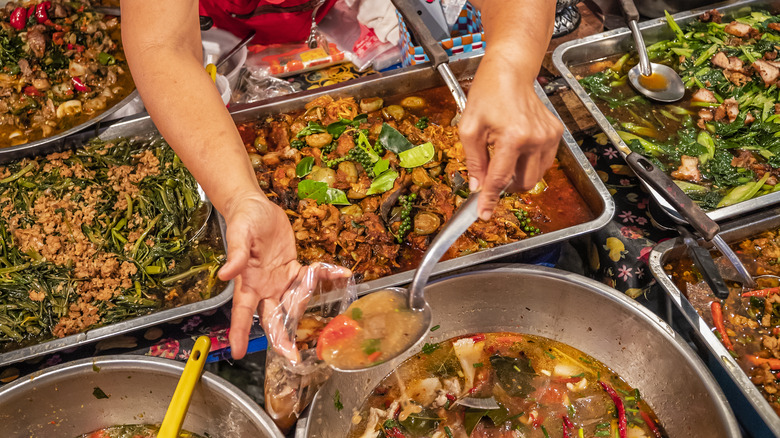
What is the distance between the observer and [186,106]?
6.18ft

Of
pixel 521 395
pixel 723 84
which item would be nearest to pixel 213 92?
pixel 521 395

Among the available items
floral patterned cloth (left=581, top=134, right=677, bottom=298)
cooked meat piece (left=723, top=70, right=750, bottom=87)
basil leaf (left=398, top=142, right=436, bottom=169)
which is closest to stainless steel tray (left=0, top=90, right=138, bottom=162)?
basil leaf (left=398, top=142, right=436, bottom=169)

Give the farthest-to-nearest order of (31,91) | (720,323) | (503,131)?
1. (31,91)
2. (720,323)
3. (503,131)

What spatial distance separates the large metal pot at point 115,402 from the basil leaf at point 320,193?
986 mm

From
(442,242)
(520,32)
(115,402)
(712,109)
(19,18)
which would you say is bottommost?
(115,402)

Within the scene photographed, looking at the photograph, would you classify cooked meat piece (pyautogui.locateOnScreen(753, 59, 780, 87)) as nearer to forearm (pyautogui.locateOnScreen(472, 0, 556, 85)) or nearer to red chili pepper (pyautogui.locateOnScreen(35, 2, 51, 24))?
forearm (pyautogui.locateOnScreen(472, 0, 556, 85))

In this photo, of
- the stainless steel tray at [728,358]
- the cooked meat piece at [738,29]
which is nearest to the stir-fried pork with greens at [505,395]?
the stainless steel tray at [728,358]

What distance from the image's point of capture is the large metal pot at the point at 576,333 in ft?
6.43

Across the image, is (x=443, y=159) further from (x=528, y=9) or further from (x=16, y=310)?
(x=16, y=310)

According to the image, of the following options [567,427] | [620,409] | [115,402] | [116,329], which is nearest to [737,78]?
[620,409]

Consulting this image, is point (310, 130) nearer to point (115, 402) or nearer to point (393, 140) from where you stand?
point (393, 140)

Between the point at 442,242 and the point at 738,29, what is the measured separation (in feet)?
9.30

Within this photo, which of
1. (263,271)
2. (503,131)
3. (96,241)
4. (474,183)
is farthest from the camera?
(96,241)

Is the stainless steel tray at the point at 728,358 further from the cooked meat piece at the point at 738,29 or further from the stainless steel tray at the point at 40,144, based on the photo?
the stainless steel tray at the point at 40,144
